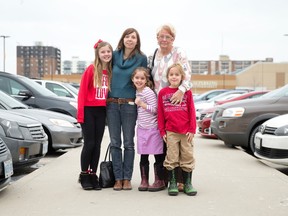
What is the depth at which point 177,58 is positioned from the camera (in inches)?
218

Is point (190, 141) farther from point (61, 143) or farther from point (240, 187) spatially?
point (61, 143)

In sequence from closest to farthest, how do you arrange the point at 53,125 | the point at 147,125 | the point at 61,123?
the point at 147,125 → the point at 53,125 → the point at 61,123

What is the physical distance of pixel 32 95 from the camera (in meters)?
11.1

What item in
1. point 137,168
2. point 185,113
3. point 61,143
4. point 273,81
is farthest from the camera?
point 273,81

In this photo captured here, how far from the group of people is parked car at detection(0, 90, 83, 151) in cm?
331

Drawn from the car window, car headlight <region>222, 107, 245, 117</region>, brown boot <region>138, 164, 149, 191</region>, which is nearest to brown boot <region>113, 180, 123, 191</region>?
brown boot <region>138, 164, 149, 191</region>

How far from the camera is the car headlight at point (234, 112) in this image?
9.41 meters

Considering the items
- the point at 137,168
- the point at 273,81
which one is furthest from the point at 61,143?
the point at 273,81

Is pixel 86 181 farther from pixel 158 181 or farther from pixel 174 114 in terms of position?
pixel 174 114

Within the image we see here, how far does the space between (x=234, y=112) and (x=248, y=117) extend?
0.33m

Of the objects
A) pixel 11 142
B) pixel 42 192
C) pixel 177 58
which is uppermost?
pixel 177 58

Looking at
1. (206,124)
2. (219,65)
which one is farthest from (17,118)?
(219,65)

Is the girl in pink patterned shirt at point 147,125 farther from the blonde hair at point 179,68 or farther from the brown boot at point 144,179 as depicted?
the blonde hair at point 179,68

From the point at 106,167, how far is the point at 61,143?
3.44m
